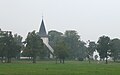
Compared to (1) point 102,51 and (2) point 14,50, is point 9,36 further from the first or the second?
(1) point 102,51

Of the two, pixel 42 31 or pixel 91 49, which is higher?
pixel 42 31

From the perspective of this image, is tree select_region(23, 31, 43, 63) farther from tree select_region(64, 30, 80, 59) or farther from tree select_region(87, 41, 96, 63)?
tree select_region(64, 30, 80, 59)

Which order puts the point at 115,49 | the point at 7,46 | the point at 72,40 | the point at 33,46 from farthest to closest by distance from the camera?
the point at 72,40 < the point at 115,49 < the point at 7,46 < the point at 33,46

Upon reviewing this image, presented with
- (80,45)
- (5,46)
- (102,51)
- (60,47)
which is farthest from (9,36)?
(80,45)

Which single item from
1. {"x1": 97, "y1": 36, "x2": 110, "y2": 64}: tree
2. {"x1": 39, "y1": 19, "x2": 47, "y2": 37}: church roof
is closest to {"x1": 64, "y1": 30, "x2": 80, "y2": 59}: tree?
{"x1": 39, "y1": 19, "x2": 47, "y2": 37}: church roof

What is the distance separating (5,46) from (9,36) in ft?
12.9

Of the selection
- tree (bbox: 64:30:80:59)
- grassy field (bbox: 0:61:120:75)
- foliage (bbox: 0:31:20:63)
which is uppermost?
tree (bbox: 64:30:80:59)

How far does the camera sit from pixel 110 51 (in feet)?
459

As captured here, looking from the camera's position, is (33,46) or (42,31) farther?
(42,31)

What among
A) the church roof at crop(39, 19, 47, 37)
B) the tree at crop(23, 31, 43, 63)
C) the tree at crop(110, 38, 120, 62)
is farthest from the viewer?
the church roof at crop(39, 19, 47, 37)

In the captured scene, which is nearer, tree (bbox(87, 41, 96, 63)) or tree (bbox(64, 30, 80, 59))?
tree (bbox(87, 41, 96, 63))

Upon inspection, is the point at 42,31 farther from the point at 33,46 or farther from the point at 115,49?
the point at 33,46

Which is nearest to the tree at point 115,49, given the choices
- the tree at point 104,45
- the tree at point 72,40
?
the tree at point 104,45

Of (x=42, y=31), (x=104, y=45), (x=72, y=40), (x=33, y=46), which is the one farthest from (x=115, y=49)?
(x=42, y=31)
